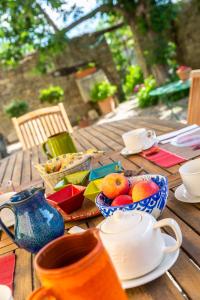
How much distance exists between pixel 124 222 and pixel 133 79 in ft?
27.9

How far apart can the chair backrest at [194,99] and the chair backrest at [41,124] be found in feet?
4.07

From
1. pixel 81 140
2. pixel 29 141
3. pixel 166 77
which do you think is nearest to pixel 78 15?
pixel 166 77

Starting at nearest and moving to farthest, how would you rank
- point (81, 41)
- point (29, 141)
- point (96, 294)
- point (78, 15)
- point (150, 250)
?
1. point (96, 294)
2. point (150, 250)
3. point (29, 141)
4. point (78, 15)
5. point (81, 41)

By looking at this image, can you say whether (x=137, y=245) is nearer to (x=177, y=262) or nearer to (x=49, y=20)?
(x=177, y=262)

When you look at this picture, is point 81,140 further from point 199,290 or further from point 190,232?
point 199,290

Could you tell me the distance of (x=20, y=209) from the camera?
0.75 meters

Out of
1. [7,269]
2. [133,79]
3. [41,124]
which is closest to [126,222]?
[7,269]

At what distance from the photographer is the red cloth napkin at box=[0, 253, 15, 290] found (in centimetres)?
76

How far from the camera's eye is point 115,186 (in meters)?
0.84

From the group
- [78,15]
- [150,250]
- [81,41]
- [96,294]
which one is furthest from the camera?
[81,41]

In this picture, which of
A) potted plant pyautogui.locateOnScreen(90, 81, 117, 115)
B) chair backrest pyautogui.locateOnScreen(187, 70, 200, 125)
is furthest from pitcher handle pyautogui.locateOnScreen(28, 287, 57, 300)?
potted plant pyautogui.locateOnScreen(90, 81, 117, 115)

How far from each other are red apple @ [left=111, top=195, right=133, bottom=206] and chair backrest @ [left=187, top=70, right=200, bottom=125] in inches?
45.6

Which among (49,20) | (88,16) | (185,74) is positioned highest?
(49,20)

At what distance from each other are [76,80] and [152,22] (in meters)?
2.81
